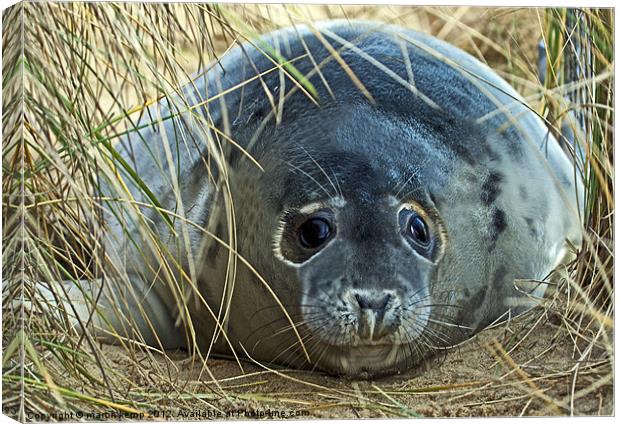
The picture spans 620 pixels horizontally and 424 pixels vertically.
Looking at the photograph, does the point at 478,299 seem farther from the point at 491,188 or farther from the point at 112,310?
the point at 112,310

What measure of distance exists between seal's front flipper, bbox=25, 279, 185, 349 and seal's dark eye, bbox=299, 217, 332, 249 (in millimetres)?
519

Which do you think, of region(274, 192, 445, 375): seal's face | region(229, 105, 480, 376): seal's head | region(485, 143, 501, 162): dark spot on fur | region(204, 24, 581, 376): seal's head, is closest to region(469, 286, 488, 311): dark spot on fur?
region(204, 24, 581, 376): seal's head

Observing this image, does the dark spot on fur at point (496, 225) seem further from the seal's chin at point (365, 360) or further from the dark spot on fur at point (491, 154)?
the seal's chin at point (365, 360)

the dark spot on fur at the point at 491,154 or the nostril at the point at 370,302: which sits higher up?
the dark spot on fur at the point at 491,154

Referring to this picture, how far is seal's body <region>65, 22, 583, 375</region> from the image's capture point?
3.80 m

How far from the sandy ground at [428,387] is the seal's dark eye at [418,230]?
385 mm

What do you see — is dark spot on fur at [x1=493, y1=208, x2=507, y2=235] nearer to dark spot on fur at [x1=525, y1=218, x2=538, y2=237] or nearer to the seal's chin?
dark spot on fur at [x1=525, y1=218, x2=538, y2=237]

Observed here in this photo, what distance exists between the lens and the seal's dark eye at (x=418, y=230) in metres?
3.84

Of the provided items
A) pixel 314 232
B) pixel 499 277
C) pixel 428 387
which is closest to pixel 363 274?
pixel 314 232

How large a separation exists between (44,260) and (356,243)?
35.2 inches

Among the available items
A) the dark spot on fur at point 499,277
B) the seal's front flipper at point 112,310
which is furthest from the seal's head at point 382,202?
the seal's front flipper at point 112,310

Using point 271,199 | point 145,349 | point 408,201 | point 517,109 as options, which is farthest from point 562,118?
point 145,349

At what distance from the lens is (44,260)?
Answer: 144 inches

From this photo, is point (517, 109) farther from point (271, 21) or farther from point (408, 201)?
point (271, 21)
